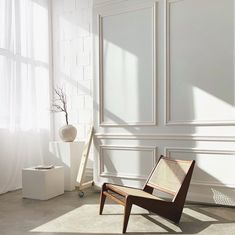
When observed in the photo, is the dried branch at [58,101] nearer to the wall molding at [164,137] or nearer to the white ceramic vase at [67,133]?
the white ceramic vase at [67,133]

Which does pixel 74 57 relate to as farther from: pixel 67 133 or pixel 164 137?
pixel 164 137

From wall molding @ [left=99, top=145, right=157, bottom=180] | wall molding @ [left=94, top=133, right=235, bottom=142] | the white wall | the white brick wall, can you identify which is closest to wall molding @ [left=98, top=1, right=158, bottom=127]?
the white wall

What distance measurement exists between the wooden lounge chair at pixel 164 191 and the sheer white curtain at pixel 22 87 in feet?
6.02

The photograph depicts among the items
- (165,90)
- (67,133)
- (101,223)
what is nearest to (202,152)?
(165,90)

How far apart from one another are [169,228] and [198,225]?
30 centimetres

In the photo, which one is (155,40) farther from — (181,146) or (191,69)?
(181,146)

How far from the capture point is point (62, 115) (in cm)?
517

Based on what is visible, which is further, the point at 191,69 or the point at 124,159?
the point at 124,159

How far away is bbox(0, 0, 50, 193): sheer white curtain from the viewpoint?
4.33 m

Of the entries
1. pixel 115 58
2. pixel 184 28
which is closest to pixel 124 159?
pixel 115 58

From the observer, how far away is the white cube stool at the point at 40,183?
3.87 m

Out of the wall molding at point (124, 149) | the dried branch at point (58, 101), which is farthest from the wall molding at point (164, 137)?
the dried branch at point (58, 101)

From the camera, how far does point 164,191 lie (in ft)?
10.5

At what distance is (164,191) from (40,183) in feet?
5.26
